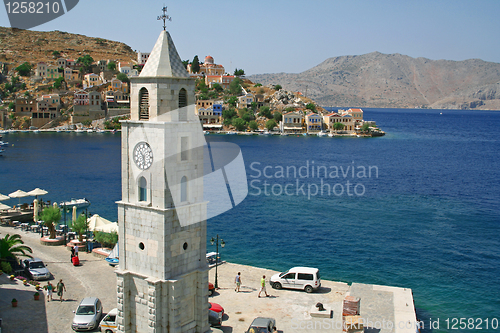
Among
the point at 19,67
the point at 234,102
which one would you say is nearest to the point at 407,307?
the point at 234,102

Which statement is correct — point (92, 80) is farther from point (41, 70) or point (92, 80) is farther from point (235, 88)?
point (235, 88)

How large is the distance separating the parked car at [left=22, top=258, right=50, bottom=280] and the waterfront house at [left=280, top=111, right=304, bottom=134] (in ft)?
388

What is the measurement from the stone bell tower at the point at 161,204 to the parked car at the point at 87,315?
8.95ft

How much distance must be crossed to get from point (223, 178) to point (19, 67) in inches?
4616

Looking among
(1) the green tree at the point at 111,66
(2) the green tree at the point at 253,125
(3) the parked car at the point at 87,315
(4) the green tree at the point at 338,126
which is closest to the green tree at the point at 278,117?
(2) the green tree at the point at 253,125

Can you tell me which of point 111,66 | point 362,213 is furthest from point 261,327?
point 111,66

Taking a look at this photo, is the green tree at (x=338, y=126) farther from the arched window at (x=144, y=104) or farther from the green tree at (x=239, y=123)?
the arched window at (x=144, y=104)

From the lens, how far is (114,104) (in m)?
132

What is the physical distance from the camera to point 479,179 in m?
61.2

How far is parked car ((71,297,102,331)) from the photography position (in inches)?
554

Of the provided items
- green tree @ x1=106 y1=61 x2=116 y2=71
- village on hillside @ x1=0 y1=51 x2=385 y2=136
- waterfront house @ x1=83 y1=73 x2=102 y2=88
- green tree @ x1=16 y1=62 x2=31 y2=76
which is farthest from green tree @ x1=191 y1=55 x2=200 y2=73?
green tree @ x1=16 y1=62 x2=31 y2=76

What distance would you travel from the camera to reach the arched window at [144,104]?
1134cm

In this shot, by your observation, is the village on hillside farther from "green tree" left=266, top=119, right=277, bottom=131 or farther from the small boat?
the small boat

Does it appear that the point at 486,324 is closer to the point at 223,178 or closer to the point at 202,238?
the point at 202,238
